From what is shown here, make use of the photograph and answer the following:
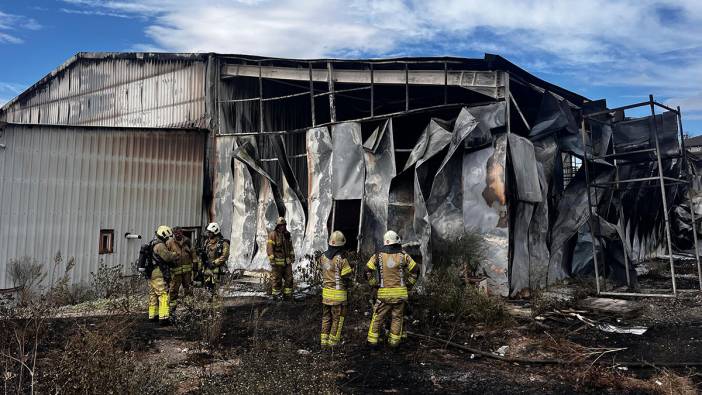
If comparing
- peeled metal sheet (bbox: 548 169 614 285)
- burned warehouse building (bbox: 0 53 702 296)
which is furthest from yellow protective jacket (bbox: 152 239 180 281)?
peeled metal sheet (bbox: 548 169 614 285)

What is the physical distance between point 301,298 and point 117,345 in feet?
12.7

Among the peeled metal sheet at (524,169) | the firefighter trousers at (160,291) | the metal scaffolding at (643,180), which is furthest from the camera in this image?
the peeled metal sheet at (524,169)

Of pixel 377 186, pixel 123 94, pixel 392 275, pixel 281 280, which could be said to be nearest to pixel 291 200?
pixel 377 186

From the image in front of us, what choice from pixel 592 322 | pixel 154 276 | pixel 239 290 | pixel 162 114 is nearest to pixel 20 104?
pixel 162 114

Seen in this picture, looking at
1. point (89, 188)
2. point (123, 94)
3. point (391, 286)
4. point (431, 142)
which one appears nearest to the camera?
point (391, 286)

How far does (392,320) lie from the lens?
262 inches

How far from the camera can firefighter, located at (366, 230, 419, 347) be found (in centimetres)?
661

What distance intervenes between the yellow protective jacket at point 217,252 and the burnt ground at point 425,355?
1064mm

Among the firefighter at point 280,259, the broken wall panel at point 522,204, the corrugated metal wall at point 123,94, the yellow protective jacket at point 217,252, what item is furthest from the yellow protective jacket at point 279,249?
the corrugated metal wall at point 123,94

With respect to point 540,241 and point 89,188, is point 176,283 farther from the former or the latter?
point 540,241

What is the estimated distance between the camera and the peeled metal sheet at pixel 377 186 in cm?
1054

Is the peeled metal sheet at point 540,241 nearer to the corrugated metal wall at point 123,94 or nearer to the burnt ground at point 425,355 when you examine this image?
the burnt ground at point 425,355

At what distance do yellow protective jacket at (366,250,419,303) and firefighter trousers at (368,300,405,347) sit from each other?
0.09m

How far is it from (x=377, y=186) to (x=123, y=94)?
8630mm
